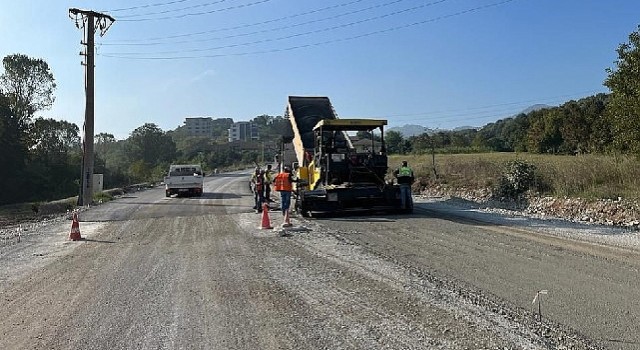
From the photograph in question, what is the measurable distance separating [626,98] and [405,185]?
25.5 feet

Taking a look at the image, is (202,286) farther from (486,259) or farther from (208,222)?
(208,222)

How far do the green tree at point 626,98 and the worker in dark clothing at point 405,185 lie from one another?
22.7ft

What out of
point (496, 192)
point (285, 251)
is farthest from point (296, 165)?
point (285, 251)

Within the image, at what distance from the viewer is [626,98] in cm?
1950

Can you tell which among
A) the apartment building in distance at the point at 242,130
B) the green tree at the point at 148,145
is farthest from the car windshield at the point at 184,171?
the apartment building in distance at the point at 242,130

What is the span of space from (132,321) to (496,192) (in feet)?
58.3

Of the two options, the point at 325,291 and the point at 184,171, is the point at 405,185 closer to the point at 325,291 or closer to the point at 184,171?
the point at 325,291

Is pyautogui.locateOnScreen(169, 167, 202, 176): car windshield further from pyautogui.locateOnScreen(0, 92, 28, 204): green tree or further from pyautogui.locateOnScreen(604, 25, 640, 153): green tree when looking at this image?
pyautogui.locateOnScreen(0, 92, 28, 204): green tree

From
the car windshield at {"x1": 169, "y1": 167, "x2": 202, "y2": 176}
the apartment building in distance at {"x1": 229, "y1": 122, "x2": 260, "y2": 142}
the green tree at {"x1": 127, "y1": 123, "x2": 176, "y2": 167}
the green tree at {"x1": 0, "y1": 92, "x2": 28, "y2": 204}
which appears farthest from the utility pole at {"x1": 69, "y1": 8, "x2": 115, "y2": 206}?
the apartment building in distance at {"x1": 229, "y1": 122, "x2": 260, "y2": 142}

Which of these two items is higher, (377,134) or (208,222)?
(377,134)

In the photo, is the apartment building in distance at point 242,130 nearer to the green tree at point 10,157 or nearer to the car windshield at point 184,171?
the green tree at point 10,157

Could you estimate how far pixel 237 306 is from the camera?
23.7 ft

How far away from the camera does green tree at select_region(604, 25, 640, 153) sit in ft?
62.7

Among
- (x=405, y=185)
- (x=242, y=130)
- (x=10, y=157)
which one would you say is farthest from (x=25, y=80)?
(x=242, y=130)
